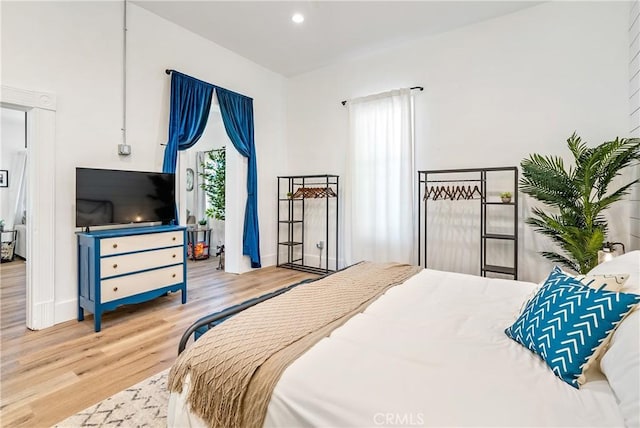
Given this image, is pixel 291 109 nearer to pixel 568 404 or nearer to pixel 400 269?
pixel 400 269

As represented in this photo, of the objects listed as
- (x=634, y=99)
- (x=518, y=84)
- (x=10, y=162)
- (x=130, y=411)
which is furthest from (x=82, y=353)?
(x=10, y=162)

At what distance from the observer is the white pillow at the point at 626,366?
79 centimetres

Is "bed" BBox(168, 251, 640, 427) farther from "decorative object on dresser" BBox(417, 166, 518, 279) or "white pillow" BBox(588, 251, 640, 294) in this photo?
"decorative object on dresser" BBox(417, 166, 518, 279)

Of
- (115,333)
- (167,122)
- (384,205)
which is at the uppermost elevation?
(167,122)

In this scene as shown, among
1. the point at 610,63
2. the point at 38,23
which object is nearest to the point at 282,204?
the point at 38,23

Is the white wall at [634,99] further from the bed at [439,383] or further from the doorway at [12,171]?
the doorway at [12,171]

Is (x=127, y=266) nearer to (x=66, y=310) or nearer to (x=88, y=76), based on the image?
(x=66, y=310)

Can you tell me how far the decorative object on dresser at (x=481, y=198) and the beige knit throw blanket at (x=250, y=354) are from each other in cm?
233

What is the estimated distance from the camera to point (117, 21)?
10.5 feet

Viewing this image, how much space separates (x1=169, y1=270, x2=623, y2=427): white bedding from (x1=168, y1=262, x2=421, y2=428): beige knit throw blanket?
0.06 metres

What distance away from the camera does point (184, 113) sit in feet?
12.2

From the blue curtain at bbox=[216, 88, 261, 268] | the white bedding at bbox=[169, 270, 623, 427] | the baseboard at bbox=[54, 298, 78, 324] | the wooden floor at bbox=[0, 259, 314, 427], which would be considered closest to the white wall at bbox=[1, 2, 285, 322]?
the baseboard at bbox=[54, 298, 78, 324]

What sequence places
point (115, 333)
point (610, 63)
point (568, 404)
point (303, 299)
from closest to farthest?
point (568, 404) < point (303, 299) < point (115, 333) < point (610, 63)

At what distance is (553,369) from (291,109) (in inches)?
194
